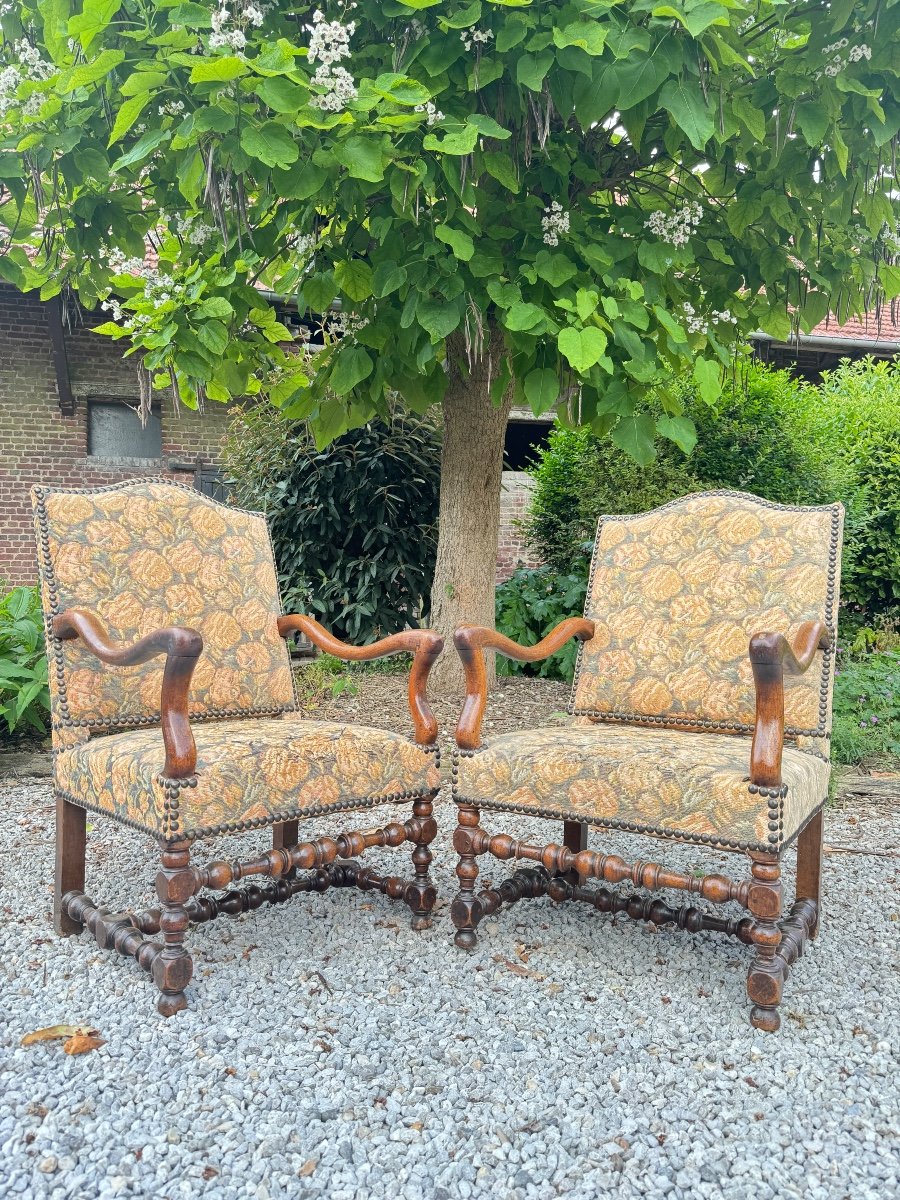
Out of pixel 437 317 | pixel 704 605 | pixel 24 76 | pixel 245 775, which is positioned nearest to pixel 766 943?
pixel 704 605

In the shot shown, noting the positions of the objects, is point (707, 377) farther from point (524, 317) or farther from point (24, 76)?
point (24, 76)

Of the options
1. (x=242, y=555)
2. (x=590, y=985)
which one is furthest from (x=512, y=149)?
(x=590, y=985)

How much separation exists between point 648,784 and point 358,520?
14.6 ft

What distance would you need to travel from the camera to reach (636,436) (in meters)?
3.57

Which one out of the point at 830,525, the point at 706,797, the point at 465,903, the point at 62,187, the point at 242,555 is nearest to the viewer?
the point at 706,797

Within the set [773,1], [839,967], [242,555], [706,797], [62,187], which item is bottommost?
[839,967]

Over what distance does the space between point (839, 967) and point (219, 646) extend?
1898 mm

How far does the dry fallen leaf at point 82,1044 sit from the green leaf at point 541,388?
95.2 inches

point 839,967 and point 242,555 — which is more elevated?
point 242,555

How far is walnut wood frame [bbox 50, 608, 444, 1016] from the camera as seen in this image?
6.89 ft

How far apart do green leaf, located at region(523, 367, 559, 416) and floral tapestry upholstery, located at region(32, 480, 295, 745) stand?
1.11 meters

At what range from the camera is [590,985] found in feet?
7.54

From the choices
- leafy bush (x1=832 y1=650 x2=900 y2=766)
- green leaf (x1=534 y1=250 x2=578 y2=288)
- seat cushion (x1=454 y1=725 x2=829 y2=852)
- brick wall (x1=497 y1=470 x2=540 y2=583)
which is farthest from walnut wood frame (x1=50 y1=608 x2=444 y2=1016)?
brick wall (x1=497 y1=470 x2=540 y2=583)

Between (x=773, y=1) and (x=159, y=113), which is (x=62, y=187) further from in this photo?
(x=773, y=1)
